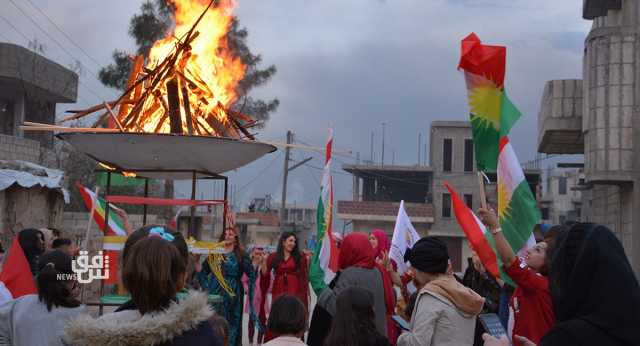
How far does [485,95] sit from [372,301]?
208 centimetres

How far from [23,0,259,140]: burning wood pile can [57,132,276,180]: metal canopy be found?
26 centimetres

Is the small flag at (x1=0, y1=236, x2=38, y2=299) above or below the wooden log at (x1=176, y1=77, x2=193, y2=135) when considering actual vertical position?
below

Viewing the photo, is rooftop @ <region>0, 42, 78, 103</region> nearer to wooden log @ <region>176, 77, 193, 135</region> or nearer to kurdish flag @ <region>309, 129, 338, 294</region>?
wooden log @ <region>176, 77, 193, 135</region>

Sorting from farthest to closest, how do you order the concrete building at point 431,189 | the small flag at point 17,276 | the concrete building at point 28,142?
the concrete building at point 431,189 < the concrete building at point 28,142 < the small flag at point 17,276

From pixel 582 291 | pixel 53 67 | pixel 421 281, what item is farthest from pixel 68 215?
pixel 582 291

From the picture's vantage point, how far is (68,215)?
20.0 m

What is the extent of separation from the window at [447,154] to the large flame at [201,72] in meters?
38.0

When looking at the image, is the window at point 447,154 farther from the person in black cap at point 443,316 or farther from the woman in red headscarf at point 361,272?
the person in black cap at point 443,316

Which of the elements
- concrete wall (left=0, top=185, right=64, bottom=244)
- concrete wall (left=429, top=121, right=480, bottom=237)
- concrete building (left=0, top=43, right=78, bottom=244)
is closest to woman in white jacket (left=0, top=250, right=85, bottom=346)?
concrete building (left=0, top=43, right=78, bottom=244)

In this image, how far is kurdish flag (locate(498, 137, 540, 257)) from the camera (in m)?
6.32

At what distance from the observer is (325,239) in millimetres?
7785

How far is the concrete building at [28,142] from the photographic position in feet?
53.9

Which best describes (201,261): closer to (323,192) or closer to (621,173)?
(323,192)

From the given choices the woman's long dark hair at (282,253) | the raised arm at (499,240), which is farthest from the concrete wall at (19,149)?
the raised arm at (499,240)
